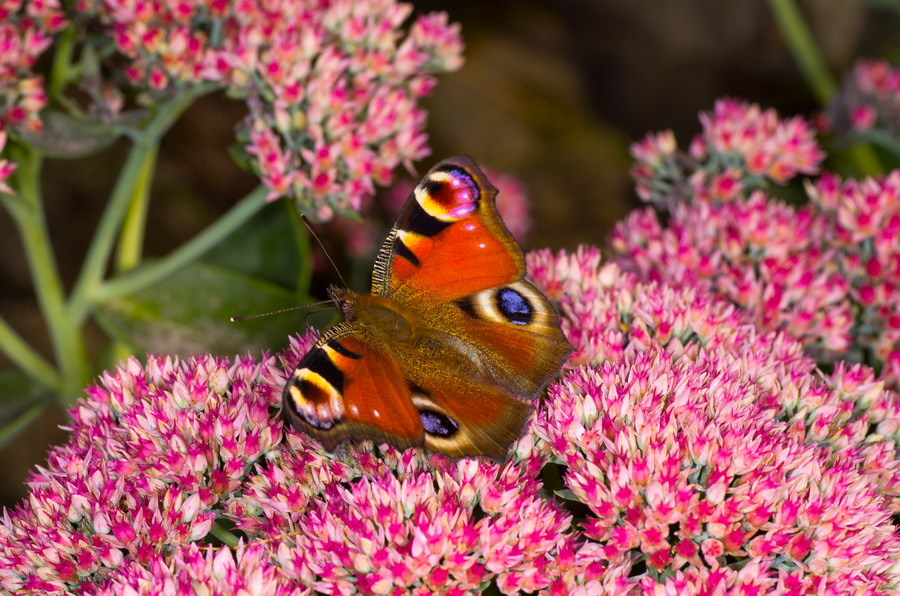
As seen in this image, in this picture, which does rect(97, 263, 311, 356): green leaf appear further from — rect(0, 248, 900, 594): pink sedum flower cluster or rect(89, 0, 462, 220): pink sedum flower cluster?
rect(0, 248, 900, 594): pink sedum flower cluster

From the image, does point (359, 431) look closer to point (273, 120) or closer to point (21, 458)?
point (273, 120)

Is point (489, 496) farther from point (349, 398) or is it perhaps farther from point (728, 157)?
point (728, 157)

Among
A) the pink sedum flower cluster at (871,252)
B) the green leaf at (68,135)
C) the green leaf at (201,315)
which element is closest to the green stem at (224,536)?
the green leaf at (201,315)

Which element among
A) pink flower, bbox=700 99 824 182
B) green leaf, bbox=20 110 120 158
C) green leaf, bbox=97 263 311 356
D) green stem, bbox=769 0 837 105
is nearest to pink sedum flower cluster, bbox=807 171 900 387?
pink flower, bbox=700 99 824 182

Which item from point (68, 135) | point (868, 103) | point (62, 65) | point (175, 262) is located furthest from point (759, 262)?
point (62, 65)

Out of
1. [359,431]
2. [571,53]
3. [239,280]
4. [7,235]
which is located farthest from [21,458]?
[571,53]

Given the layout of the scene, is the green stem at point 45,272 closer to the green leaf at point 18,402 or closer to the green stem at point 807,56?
the green leaf at point 18,402
